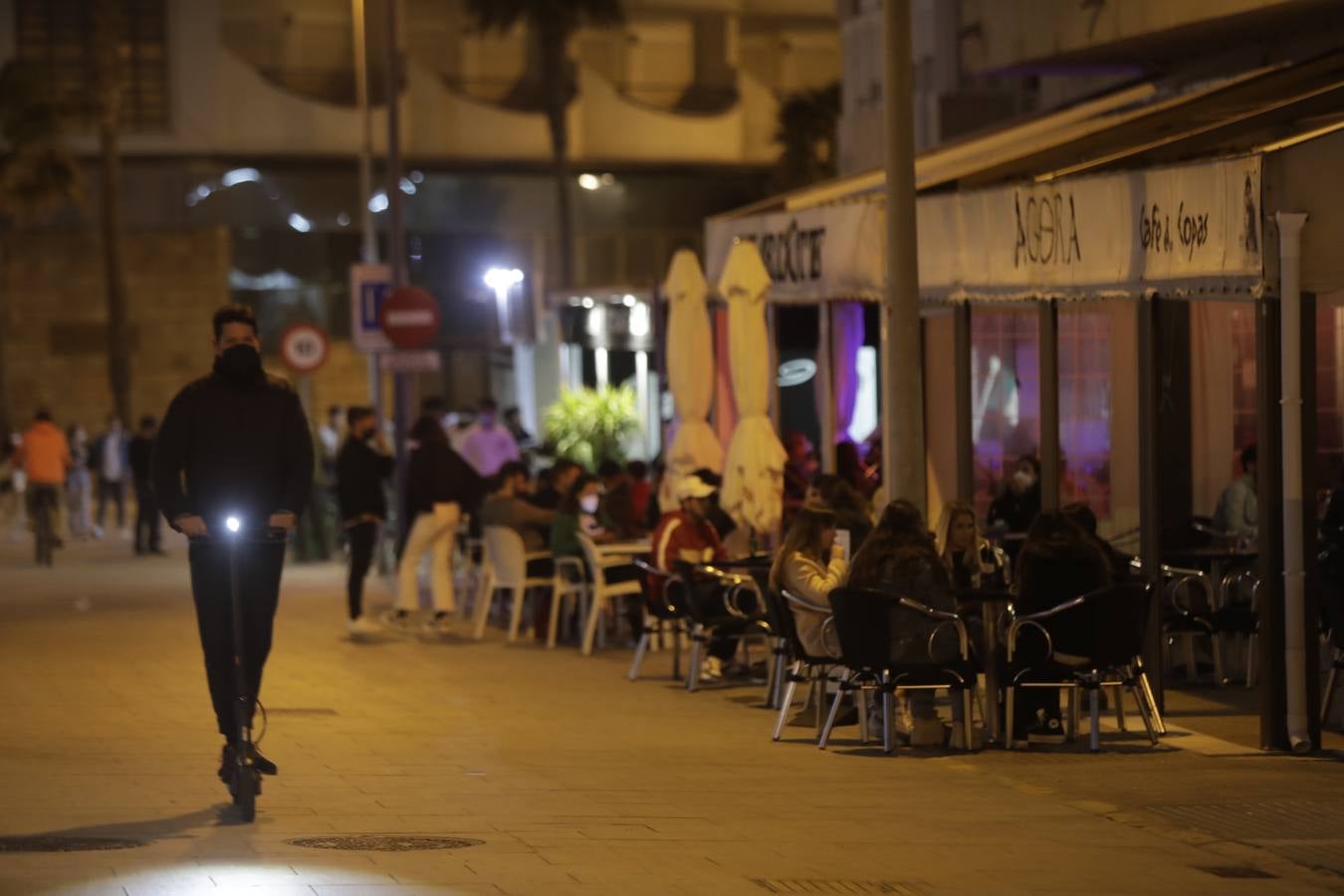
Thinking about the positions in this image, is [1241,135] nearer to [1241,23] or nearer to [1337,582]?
[1337,582]

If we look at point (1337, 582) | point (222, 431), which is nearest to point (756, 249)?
point (1337, 582)

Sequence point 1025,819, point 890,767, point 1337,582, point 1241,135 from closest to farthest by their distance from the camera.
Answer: point 1025,819 → point 890,767 → point 1337,582 → point 1241,135

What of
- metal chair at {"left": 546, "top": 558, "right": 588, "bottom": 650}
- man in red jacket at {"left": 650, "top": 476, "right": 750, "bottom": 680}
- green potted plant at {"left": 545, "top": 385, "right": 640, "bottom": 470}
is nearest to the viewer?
man in red jacket at {"left": 650, "top": 476, "right": 750, "bottom": 680}

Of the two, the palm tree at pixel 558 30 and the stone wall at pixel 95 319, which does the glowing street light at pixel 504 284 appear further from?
the stone wall at pixel 95 319

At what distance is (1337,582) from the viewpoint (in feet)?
42.3

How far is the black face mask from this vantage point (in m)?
10.2

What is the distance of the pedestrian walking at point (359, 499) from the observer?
63.3 ft

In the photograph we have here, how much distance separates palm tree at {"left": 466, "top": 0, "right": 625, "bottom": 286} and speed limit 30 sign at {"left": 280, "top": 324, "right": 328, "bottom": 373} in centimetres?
2493

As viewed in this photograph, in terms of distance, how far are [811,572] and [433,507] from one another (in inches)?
290

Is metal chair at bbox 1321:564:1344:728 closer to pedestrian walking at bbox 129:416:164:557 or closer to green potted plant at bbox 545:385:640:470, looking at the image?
green potted plant at bbox 545:385:640:470

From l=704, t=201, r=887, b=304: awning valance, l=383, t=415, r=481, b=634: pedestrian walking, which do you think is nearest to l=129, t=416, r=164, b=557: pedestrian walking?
l=383, t=415, r=481, b=634: pedestrian walking

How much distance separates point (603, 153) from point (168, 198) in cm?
966

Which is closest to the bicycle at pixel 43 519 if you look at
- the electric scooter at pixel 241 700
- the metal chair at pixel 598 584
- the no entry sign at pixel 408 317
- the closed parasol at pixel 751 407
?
the no entry sign at pixel 408 317

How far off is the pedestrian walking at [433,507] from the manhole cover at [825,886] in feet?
36.9
